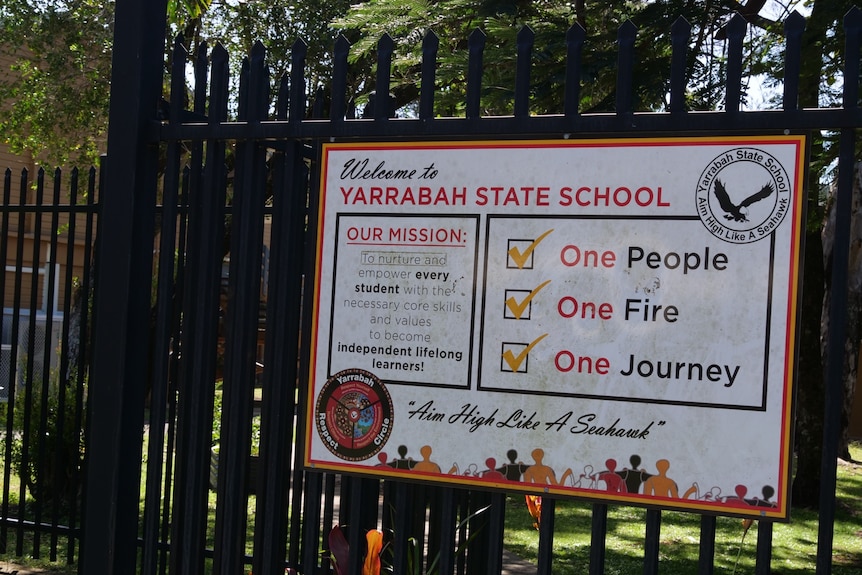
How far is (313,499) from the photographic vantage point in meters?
3.48

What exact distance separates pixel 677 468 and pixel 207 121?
2.16m

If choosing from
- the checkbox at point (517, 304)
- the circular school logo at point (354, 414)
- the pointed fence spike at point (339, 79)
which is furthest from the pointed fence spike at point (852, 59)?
the circular school logo at point (354, 414)

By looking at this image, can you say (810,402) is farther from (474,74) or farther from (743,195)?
(474,74)

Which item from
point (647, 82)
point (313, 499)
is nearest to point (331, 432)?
point (313, 499)

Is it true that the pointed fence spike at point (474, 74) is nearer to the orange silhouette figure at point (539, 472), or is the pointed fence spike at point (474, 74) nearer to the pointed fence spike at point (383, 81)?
the pointed fence spike at point (383, 81)

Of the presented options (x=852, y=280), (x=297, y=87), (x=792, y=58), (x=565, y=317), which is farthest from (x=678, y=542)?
(x=792, y=58)

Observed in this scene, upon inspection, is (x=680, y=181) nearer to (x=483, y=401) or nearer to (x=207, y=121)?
(x=483, y=401)

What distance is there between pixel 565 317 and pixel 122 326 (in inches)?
68.0

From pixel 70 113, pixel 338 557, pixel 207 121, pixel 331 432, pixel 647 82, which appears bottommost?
pixel 338 557

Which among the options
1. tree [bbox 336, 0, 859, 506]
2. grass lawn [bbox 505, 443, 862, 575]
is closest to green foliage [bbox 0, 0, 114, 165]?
tree [bbox 336, 0, 859, 506]

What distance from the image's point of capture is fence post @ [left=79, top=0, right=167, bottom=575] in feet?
12.5

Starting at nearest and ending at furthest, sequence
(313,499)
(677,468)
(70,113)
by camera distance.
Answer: (677,468) < (313,499) < (70,113)

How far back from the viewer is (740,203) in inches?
116

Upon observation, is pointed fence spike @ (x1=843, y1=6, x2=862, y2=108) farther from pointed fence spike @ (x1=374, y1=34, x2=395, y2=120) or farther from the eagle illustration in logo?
pointed fence spike @ (x1=374, y1=34, x2=395, y2=120)
